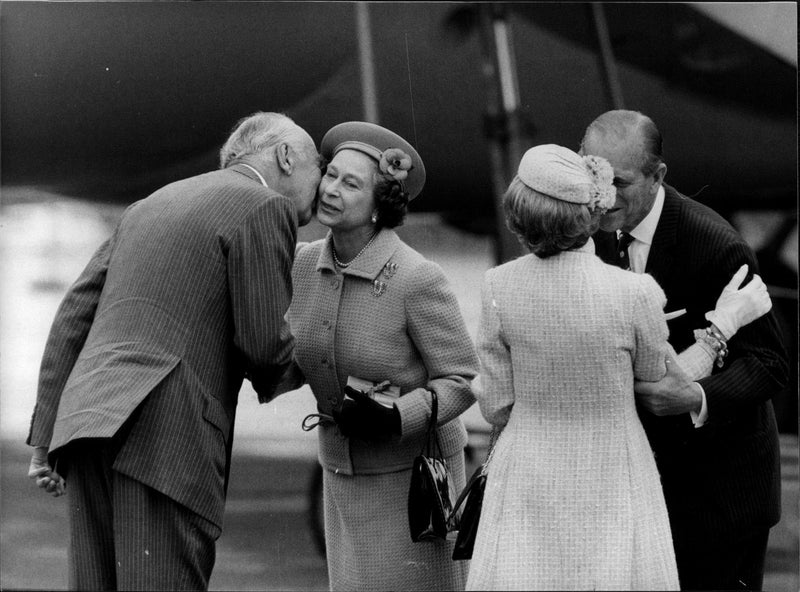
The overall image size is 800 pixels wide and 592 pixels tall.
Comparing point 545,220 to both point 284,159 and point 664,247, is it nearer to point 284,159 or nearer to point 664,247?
point 664,247

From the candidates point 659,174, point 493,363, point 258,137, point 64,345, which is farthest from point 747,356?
point 64,345

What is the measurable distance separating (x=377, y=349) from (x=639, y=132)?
2.68 ft

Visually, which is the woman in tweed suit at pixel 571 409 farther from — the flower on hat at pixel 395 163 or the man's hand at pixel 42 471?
the man's hand at pixel 42 471

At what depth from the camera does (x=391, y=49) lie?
13.3 ft

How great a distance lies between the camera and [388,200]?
285 centimetres

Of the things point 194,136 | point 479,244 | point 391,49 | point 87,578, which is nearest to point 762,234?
point 479,244

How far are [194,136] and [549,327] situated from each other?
226 cm

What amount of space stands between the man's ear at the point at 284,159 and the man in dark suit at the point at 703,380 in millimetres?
696

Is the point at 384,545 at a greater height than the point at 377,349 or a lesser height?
lesser

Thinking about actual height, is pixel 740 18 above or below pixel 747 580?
above

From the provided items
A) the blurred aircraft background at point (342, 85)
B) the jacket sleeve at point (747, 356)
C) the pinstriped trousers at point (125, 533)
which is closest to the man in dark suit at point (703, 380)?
the jacket sleeve at point (747, 356)

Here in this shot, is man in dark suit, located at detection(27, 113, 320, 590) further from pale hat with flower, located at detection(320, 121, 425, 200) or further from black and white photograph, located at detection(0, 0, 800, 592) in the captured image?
pale hat with flower, located at detection(320, 121, 425, 200)

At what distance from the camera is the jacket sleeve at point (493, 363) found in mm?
2264

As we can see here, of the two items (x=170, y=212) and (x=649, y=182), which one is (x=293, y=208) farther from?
(x=649, y=182)
